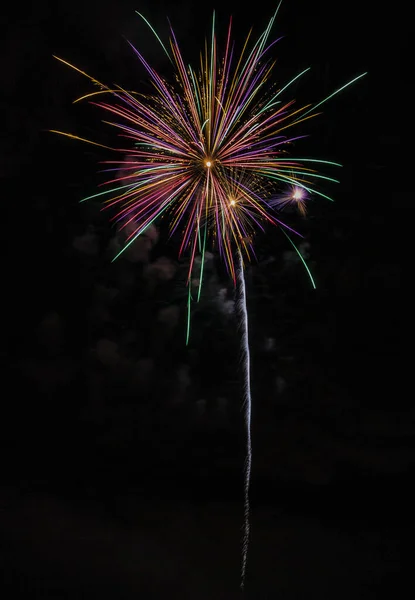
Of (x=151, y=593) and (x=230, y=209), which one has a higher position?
(x=230, y=209)

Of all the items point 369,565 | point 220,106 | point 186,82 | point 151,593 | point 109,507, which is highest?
point 186,82

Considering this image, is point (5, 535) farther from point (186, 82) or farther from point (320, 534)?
point (186, 82)

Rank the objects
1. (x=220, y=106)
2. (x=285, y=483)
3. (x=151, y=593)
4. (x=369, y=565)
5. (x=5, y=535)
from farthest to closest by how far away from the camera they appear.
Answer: (x=285, y=483) < (x=369, y=565) < (x=5, y=535) < (x=151, y=593) < (x=220, y=106)

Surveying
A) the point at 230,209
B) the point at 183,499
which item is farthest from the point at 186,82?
the point at 183,499

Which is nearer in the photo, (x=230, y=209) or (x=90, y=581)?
(x=230, y=209)

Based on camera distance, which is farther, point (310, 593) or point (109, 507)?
point (109, 507)

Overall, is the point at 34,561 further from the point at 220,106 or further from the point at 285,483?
the point at 220,106

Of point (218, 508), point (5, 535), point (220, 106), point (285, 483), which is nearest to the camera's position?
point (220, 106)

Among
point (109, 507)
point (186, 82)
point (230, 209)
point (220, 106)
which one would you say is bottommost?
point (109, 507)

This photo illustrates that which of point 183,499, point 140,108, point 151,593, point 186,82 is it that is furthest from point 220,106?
point 183,499
